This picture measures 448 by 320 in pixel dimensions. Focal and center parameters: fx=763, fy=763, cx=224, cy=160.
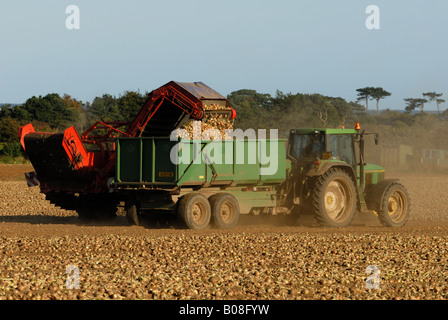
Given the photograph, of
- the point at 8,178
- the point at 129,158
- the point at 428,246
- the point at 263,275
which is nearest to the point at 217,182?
the point at 129,158

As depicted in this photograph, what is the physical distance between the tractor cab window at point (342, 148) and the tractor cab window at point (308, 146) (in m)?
0.25

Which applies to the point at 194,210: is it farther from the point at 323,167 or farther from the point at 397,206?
the point at 397,206

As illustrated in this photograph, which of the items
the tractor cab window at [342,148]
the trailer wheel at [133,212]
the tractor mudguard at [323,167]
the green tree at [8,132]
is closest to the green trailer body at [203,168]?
the trailer wheel at [133,212]

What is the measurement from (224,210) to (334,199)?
2659 mm

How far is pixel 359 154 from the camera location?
1783 centimetres

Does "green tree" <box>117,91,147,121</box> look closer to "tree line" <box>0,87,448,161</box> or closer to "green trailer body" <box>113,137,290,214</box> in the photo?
"tree line" <box>0,87,448,161</box>

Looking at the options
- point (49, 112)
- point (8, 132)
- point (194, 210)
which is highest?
point (49, 112)

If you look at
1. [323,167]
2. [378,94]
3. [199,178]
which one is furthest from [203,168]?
[378,94]

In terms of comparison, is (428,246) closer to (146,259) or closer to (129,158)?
(146,259)

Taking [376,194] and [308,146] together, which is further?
[376,194]

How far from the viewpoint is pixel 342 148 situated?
17594mm

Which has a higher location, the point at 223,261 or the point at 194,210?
the point at 194,210
